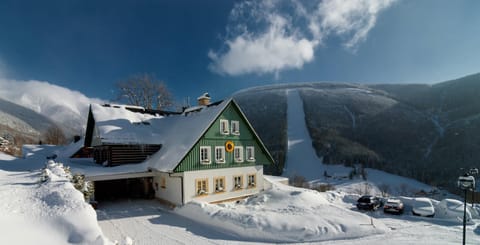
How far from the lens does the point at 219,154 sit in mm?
18281

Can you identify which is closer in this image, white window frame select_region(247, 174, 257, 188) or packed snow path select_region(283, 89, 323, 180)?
white window frame select_region(247, 174, 257, 188)

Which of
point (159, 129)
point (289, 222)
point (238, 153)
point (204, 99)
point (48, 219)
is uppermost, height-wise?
point (204, 99)

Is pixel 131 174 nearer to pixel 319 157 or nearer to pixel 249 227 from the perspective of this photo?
pixel 249 227

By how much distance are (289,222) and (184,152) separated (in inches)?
335

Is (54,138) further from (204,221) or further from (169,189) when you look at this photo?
(204,221)

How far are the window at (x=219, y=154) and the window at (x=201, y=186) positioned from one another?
1.90 metres

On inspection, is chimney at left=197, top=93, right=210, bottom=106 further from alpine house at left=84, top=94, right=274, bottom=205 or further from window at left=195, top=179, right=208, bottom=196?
window at left=195, top=179, right=208, bottom=196

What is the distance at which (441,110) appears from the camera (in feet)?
355

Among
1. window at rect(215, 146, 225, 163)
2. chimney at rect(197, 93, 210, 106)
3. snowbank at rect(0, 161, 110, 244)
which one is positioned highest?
chimney at rect(197, 93, 210, 106)

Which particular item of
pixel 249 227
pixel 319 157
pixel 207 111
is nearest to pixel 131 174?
pixel 207 111

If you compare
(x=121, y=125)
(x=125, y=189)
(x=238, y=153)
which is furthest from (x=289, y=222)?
(x=125, y=189)

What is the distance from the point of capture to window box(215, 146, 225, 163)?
18000 mm

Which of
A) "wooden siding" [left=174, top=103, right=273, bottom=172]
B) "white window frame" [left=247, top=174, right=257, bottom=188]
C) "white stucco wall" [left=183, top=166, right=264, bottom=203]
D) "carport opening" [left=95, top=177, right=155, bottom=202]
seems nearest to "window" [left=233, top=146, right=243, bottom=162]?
"wooden siding" [left=174, top=103, right=273, bottom=172]

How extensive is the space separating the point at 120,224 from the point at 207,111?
10.8 m
